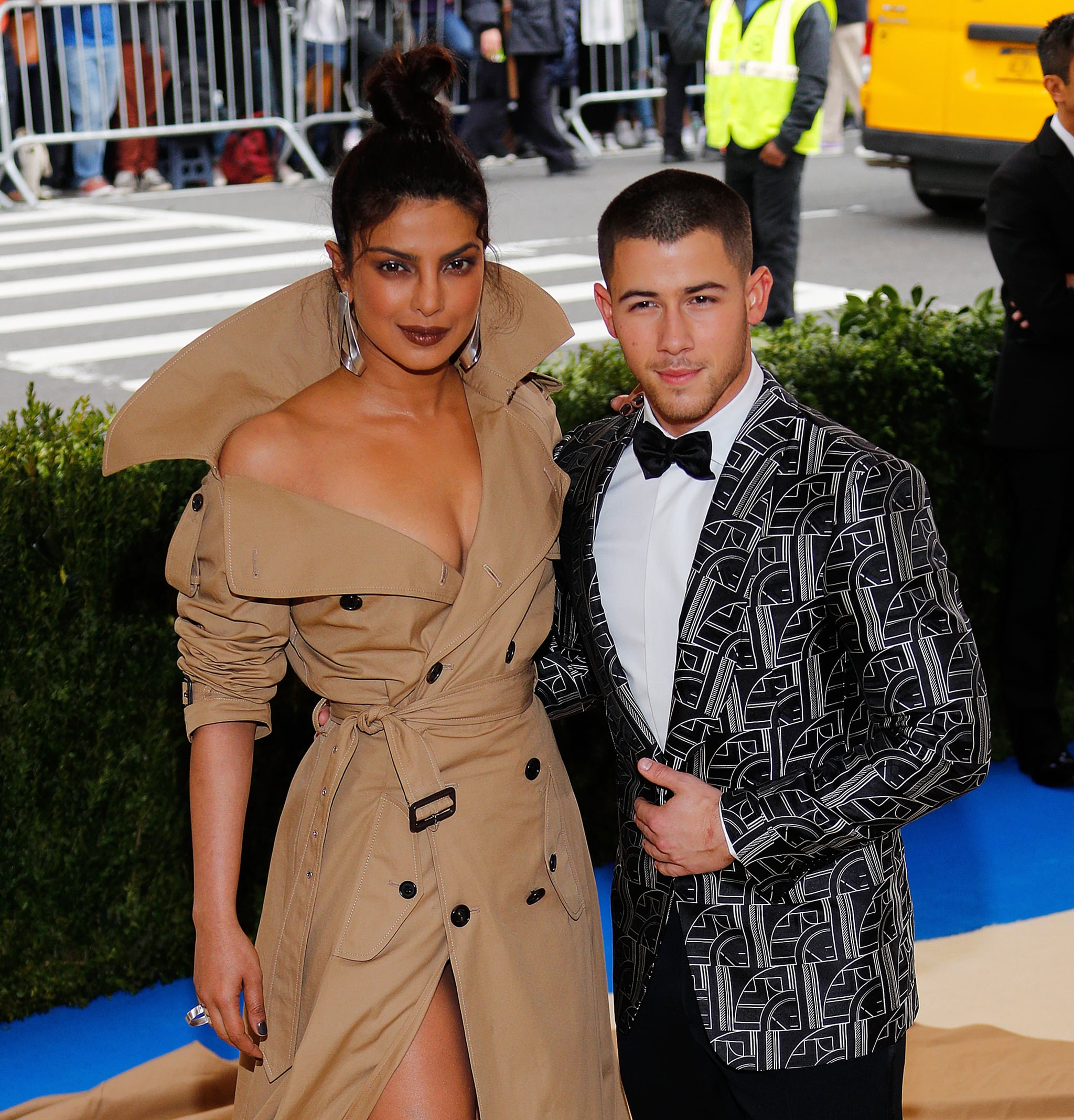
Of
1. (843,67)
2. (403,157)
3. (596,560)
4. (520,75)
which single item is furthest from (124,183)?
(596,560)

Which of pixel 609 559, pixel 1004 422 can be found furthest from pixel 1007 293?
pixel 609 559

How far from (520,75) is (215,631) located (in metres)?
13.0

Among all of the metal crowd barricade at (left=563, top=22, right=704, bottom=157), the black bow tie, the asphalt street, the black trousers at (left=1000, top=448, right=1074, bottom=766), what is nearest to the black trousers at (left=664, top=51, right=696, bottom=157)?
the asphalt street

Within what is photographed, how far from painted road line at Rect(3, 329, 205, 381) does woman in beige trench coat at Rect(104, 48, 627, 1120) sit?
6339 millimetres

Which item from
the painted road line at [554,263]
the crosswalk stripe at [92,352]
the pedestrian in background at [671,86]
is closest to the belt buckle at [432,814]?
the crosswalk stripe at [92,352]

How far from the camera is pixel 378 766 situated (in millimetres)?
2518

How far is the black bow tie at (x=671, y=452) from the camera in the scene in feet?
7.98

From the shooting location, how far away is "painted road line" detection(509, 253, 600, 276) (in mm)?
10898

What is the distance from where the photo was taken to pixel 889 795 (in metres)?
2.22

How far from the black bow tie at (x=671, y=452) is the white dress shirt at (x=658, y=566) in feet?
0.07

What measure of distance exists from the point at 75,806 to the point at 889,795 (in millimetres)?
2547

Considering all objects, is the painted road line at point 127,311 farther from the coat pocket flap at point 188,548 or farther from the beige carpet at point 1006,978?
the coat pocket flap at point 188,548

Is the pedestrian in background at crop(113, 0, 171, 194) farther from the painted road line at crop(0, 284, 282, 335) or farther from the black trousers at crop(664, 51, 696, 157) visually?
the black trousers at crop(664, 51, 696, 157)

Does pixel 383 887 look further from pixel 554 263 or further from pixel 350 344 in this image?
pixel 554 263
